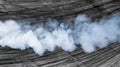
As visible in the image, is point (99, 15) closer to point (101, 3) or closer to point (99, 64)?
point (101, 3)

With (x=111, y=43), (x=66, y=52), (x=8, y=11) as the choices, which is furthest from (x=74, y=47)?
(x=8, y=11)

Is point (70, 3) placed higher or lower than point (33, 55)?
higher

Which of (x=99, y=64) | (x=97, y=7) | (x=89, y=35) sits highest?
(x=97, y=7)
